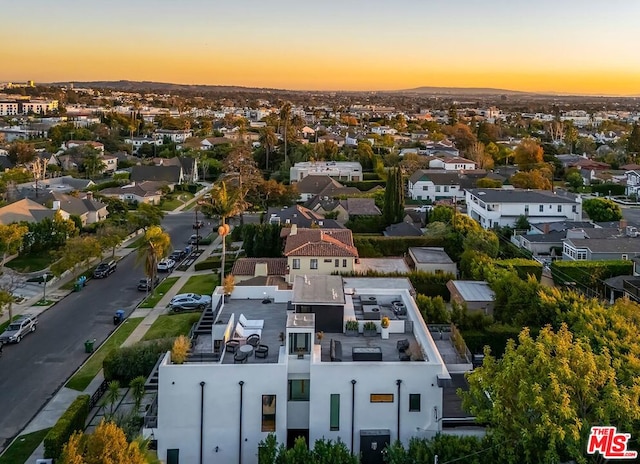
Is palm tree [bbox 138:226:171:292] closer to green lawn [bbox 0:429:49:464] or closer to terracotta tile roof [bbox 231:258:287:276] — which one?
terracotta tile roof [bbox 231:258:287:276]

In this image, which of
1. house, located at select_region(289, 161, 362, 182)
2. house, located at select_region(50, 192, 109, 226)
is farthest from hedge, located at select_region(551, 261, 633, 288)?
house, located at select_region(289, 161, 362, 182)

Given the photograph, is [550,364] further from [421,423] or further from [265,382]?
[265,382]

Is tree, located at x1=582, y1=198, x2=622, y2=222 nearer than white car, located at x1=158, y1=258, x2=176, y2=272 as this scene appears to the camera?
No

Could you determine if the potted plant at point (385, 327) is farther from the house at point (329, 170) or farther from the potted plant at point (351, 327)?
the house at point (329, 170)

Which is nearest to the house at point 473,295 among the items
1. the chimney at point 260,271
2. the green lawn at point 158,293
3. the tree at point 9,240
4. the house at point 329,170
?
the chimney at point 260,271

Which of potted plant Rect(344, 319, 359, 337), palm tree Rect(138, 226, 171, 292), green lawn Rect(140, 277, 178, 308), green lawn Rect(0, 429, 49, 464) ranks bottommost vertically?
green lawn Rect(140, 277, 178, 308)

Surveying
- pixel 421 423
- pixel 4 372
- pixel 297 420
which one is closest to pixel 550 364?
pixel 421 423

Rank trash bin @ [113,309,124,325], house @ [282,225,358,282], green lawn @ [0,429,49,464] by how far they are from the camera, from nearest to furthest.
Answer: green lawn @ [0,429,49,464] < trash bin @ [113,309,124,325] < house @ [282,225,358,282]
